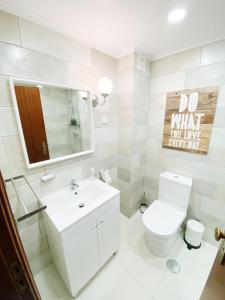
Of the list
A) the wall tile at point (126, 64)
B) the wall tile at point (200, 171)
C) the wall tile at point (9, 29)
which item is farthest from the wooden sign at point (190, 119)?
the wall tile at point (9, 29)

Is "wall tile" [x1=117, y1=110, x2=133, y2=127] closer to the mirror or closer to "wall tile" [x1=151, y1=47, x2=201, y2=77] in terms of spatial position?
the mirror

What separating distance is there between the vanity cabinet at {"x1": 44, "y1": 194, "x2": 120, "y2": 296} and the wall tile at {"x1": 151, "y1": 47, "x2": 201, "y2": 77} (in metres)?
1.62

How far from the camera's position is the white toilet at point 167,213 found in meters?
1.45

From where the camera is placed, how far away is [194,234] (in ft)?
5.30

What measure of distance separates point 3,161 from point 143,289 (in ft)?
5.55

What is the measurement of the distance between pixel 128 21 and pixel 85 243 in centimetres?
190

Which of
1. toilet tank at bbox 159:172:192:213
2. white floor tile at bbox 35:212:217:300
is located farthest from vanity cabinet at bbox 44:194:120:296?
toilet tank at bbox 159:172:192:213

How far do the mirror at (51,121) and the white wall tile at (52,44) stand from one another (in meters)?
0.29

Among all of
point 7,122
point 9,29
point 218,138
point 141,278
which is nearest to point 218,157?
point 218,138

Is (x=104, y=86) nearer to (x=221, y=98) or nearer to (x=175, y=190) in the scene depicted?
(x=221, y=98)

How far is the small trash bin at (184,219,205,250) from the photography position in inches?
63.2

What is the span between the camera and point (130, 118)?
69.3 inches

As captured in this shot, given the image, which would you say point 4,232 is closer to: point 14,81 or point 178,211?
point 14,81

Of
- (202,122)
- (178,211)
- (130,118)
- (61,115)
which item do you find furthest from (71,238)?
(202,122)
